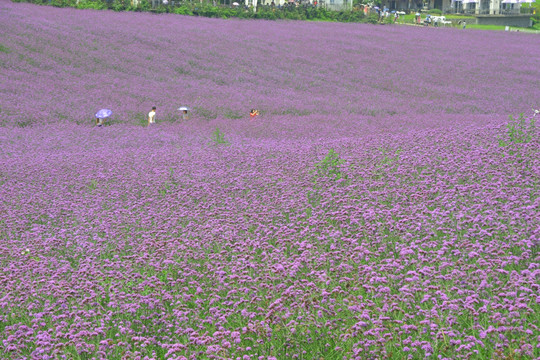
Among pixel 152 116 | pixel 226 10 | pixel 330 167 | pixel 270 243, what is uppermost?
pixel 226 10

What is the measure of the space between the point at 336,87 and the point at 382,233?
55.8 feet

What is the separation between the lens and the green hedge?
113 feet

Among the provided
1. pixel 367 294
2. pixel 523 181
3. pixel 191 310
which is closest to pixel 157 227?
pixel 191 310

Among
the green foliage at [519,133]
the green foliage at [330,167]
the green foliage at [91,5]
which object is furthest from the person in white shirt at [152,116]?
the green foliage at [91,5]

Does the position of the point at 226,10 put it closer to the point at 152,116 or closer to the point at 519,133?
the point at 152,116

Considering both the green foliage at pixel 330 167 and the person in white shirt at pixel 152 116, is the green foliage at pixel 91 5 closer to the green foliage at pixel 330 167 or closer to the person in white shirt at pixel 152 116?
the person in white shirt at pixel 152 116

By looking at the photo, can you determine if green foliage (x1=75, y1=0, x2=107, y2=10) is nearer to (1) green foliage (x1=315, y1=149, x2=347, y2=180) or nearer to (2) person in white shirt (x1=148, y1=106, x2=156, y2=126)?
(2) person in white shirt (x1=148, y1=106, x2=156, y2=126)

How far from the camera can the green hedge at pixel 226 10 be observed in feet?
113

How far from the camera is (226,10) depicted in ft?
125

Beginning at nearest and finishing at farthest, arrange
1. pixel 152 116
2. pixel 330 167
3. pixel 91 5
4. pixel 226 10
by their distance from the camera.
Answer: pixel 330 167, pixel 152 116, pixel 91 5, pixel 226 10

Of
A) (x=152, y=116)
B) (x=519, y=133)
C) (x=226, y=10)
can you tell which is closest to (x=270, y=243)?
(x=519, y=133)

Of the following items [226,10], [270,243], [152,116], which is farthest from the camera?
[226,10]

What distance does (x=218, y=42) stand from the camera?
2758 cm

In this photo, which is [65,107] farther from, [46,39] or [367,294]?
[367,294]
